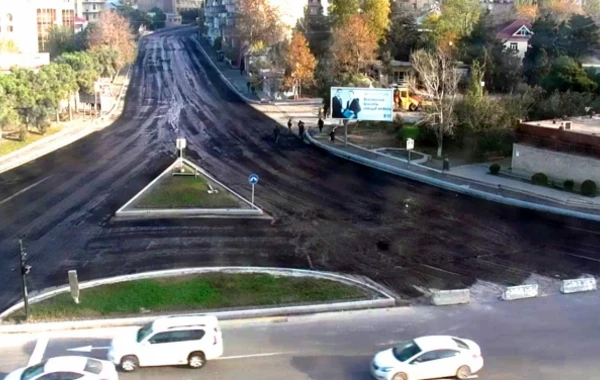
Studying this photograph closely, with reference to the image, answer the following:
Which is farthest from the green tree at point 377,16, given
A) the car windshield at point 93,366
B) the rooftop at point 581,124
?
the car windshield at point 93,366

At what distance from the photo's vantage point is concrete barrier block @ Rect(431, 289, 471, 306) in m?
20.1

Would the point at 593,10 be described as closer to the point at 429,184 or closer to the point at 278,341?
the point at 429,184

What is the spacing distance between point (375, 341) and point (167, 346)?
5.09 metres

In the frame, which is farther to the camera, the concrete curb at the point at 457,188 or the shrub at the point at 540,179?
the shrub at the point at 540,179

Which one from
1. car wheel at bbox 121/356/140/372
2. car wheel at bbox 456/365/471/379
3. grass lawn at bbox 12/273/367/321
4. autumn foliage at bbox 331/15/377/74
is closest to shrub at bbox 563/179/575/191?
grass lawn at bbox 12/273/367/321

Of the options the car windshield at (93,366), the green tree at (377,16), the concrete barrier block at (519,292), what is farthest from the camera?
the green tree at (377,16)

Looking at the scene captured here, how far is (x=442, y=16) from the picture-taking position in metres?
80.1

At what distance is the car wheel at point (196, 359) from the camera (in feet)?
52.7

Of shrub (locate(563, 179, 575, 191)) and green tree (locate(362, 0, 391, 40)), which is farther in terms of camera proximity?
green tree (locate(362, 0, 391, 40))

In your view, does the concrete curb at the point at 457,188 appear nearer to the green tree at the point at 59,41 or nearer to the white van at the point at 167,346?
the white van at the point at 167,346

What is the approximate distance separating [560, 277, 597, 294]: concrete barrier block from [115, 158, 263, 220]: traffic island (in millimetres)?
12548

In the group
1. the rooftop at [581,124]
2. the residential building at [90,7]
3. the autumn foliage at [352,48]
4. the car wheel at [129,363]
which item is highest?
the residential building at [90,7]

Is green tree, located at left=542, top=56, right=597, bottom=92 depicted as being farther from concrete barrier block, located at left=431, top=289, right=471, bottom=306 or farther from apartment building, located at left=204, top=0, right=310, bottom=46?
apartment building, located at left=204, top=0, right=310, bottom=46

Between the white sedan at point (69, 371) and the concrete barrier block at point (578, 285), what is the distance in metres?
13.0
